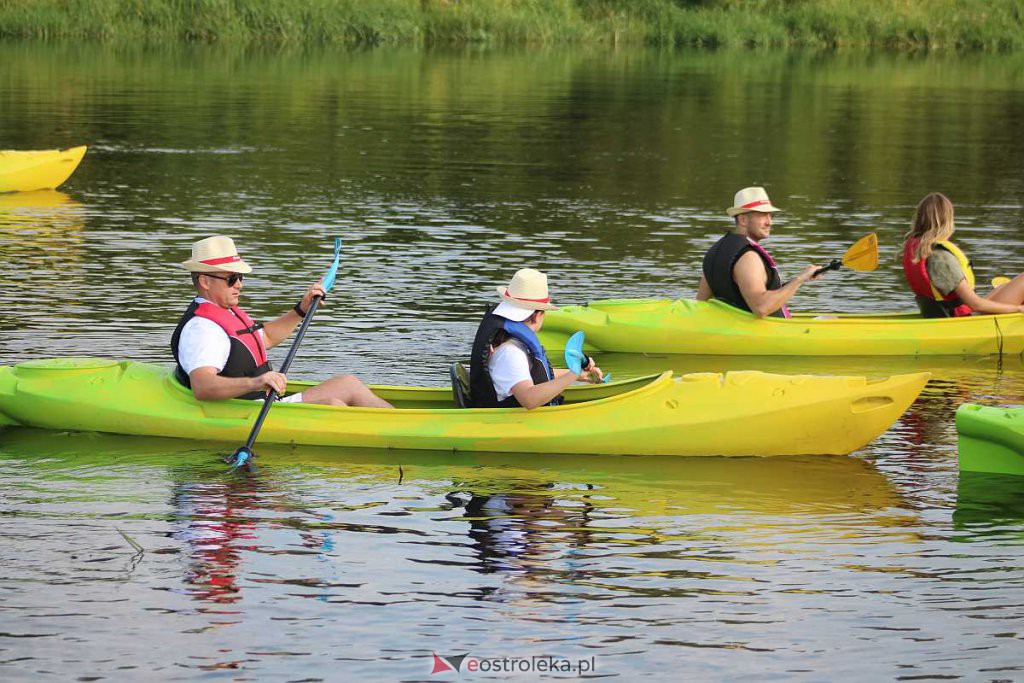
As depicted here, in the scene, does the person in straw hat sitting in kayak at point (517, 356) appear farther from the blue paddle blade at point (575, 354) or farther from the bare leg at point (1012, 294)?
the bare leg at point (1012, 294)

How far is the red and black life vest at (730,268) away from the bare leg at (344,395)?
9.84 feet

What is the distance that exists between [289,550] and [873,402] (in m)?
A: 3.29

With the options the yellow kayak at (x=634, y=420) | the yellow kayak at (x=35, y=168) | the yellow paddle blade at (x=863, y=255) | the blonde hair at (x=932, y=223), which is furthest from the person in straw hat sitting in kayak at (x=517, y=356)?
the yellow kayak at (x=35, y=168)

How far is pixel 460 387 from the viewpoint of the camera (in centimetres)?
901

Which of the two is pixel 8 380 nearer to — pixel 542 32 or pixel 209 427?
pixel 209 427

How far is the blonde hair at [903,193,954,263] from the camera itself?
11.2m

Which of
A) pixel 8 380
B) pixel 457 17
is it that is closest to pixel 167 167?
pixel 8 380

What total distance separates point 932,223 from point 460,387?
3934 millimetres

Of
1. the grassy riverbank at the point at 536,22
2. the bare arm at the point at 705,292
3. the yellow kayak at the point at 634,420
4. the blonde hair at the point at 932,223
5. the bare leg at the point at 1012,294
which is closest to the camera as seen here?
the yellow kayak at the point at 634,420

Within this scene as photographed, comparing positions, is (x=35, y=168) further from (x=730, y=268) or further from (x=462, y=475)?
(x=462, y=475)

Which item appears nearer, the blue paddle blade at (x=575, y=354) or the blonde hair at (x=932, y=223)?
the blue paddle blade at (x=575, y=354)

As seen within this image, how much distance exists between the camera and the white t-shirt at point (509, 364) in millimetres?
8625

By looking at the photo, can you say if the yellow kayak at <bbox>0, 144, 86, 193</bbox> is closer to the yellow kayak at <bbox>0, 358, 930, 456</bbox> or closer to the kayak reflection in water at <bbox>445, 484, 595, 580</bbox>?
the yellow kayak at <bbox>0, 358, 930, 456</bbox>

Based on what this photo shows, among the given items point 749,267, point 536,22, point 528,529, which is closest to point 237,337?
point 528,529
